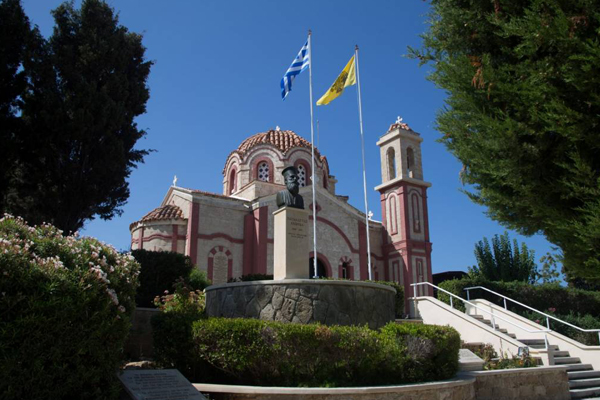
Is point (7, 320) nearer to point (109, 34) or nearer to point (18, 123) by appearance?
point (18, 123)

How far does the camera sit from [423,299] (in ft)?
56.3

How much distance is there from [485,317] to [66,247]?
47.0ft

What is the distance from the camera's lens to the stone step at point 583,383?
11938 millimetres

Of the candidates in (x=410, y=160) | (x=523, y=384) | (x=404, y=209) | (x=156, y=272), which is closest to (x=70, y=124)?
(x=156, y=272)

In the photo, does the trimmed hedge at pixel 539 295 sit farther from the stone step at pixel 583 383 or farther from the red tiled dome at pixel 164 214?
the red tiled dome at pixel 164 214

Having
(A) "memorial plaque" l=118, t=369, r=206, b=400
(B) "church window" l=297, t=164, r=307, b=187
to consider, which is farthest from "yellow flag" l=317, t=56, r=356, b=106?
(A) "memorial plaque" l=118, t=369, r=206, b=400

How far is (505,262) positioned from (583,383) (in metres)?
18.2

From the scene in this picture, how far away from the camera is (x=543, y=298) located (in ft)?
71.2

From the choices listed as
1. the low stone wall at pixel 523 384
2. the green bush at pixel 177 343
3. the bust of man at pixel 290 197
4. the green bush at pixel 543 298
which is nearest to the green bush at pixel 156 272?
the bust of man at pixel 290 197

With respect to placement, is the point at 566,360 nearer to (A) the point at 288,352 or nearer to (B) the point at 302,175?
(A) the point at 288,352

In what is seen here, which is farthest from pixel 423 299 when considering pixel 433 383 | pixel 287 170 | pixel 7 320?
pixel 7 320

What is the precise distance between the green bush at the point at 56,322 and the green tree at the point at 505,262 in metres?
26.6

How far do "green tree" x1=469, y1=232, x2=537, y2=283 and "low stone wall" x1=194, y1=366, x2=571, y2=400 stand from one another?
18.4 meters

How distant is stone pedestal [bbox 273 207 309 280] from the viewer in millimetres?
11719
